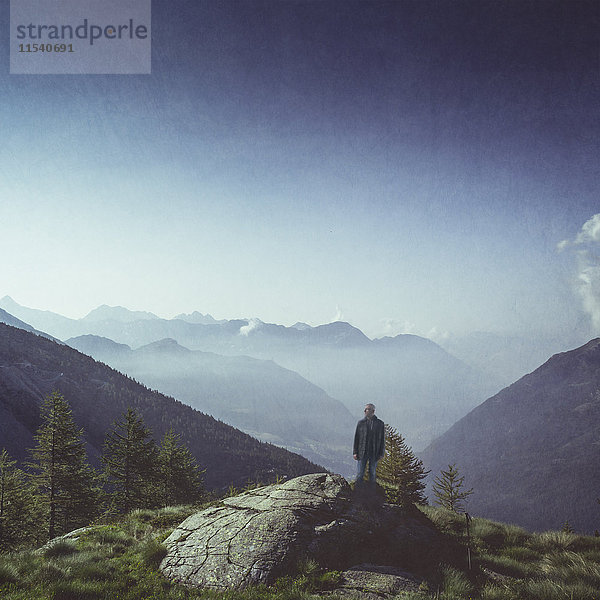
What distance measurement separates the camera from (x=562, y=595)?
328 inches

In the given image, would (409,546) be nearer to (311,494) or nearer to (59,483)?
(311,494)

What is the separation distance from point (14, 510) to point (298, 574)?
26.9 metres

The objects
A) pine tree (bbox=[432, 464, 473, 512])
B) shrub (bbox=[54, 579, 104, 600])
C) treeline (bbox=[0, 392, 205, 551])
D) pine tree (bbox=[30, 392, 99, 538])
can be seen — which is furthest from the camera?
pine tree (bbox=[30, 392, 99, 538])

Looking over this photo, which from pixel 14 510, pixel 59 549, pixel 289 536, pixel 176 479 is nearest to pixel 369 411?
pixel 289 536

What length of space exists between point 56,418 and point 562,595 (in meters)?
32.7

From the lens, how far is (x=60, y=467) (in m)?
29.0

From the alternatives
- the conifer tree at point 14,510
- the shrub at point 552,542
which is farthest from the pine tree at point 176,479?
the shrub at point 552,542

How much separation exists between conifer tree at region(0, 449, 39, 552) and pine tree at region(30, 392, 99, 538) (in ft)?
4.13

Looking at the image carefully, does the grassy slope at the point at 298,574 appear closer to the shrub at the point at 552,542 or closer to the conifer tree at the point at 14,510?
the shrub at the point at 552,542

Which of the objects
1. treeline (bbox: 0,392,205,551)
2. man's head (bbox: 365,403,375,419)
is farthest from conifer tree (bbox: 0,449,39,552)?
man's head (bbox: 365,403,375,419)

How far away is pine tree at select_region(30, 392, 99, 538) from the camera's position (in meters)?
28.2

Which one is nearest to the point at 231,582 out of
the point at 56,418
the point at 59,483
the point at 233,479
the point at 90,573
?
the point at 90,573

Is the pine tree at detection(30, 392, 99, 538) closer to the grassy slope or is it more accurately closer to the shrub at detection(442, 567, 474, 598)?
the grassy slope

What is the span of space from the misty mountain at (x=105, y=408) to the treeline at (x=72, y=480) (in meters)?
93.8
